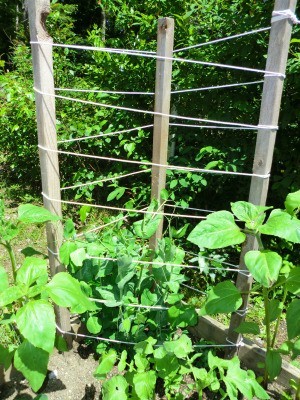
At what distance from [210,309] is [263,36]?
76.7 inches

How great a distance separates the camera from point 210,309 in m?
1.44

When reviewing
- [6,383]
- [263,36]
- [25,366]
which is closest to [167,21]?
[263,36]

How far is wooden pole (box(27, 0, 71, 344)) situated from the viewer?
4.96 feet

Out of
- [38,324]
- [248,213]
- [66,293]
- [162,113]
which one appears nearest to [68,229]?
[66,293]

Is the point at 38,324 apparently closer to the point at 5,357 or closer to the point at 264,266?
the point at 5,357

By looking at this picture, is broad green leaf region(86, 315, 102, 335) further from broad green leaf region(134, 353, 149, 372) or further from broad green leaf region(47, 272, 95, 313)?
broad green leaf region(47, 272, 95, 313)

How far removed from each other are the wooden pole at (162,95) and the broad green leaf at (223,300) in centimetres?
61

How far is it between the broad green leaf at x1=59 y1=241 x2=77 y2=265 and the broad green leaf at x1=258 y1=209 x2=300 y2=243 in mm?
847

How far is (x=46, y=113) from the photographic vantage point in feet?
5.29

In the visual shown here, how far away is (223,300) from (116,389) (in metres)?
0.60

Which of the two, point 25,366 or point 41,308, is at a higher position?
point 41,308

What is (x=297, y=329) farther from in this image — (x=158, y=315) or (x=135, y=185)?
(x=135, y=185)

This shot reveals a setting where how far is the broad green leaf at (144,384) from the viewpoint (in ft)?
4.69

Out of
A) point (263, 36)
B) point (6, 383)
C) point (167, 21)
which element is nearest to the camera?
point (167, 21)
